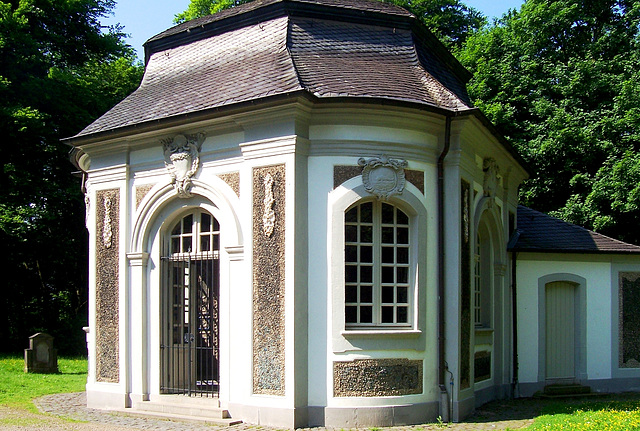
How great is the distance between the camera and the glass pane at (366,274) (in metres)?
10.7

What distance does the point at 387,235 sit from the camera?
35.6 ft

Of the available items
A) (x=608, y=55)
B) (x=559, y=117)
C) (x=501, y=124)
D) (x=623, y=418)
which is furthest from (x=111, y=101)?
(x=623, y=418)

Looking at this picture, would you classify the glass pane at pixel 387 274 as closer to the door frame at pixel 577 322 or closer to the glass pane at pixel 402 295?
the glass pane at pixel 402 295

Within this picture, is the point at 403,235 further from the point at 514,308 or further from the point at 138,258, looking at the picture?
the point at 514,308

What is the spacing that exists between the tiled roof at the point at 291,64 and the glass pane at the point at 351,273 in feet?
8.10

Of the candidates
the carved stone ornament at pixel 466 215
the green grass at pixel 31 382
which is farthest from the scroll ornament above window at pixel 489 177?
the green grass at pixel 31 382

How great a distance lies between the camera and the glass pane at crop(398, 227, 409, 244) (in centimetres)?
1092

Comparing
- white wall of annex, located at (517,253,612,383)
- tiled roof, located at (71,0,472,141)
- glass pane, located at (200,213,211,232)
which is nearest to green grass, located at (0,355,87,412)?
glass pane, located at (200,213,211,232)

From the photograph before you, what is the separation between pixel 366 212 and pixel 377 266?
82 cm

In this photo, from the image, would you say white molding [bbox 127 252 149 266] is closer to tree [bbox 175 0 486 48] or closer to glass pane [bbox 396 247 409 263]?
glass pane [bbox 396 247 409 263]

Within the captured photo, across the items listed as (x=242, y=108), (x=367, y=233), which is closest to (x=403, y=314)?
(x=367, y=233)

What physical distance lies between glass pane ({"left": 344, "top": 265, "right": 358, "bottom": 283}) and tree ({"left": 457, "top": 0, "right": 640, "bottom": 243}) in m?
13.3

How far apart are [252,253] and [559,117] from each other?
15.6 m

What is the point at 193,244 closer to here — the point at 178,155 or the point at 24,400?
the point at 178,155
